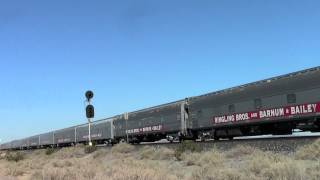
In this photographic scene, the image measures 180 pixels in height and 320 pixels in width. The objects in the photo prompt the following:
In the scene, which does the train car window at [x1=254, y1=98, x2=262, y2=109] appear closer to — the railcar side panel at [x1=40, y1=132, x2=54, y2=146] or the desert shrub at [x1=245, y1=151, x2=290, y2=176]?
the desert shrub at [x1=245, y1=151, x2=290, y2=176]

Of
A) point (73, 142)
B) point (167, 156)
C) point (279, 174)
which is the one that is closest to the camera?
point (279, 174)

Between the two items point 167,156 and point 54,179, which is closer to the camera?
point 54,179

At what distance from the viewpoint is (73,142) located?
64812 mm

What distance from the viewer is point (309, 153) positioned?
16297 mm

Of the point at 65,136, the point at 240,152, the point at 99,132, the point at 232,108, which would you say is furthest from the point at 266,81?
the point at 65,136

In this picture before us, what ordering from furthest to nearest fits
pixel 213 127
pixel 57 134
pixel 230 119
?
pixel 57 134 → pixel 213 127 → pixel 230 119

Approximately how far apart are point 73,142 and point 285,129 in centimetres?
4184

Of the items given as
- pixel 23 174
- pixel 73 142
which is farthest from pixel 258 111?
pixel 73 142

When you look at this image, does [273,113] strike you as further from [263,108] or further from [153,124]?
[153,124]

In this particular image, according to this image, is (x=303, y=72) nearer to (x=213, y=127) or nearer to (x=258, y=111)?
(x=258, y=111)

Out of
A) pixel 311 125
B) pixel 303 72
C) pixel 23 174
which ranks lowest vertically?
pixel 23 174

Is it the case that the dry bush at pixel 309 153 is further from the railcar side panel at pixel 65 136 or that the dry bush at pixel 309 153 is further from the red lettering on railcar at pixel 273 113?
the railcar side panel at pixel 65 136

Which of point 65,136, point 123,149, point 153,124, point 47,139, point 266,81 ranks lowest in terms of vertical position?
point 123,149

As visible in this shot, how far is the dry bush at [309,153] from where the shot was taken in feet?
52.6
